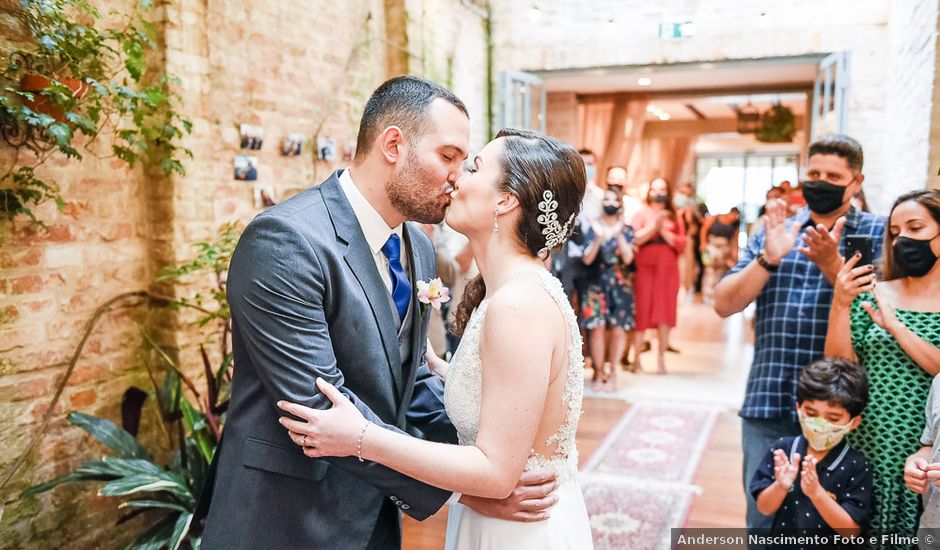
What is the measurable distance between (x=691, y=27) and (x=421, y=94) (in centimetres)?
563

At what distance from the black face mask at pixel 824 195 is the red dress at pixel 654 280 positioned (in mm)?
3903

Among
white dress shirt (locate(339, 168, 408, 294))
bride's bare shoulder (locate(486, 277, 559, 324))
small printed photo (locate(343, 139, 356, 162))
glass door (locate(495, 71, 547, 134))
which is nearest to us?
bride's bare shoulder (locate(486, 277, 559, 324))

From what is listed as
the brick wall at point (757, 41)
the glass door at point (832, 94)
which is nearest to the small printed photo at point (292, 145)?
the brick wall at point (757, 41)

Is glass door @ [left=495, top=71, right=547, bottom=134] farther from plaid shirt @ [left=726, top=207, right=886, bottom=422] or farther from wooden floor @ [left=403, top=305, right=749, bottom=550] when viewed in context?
plaid shirt @ [left=726, top=207, right=886, bottom=422]

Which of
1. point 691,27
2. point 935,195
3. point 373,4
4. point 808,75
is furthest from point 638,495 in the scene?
point 808,75

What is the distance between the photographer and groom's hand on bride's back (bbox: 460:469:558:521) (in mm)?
1580

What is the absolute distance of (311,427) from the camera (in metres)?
1.39

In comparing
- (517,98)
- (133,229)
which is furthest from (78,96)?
(517,98)

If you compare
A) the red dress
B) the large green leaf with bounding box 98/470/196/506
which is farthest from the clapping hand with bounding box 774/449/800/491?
the red dress

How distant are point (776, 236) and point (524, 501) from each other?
4.73ft

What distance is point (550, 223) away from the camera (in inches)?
64.2

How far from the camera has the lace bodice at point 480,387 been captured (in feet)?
5.34

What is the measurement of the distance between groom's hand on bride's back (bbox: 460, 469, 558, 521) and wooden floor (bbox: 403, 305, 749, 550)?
6.60 feet

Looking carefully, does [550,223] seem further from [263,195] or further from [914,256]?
[263,195]
